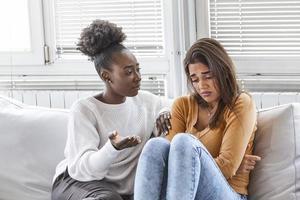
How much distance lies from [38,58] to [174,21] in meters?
0.81

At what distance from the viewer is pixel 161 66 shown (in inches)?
109

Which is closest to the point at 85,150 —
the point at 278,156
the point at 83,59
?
the point at 278,156

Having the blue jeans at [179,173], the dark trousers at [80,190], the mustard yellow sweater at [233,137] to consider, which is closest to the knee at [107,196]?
the dark trousers at [80,190]

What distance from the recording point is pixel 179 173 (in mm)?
1771

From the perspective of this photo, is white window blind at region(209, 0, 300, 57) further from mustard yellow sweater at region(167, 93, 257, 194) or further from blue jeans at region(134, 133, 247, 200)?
blue jeans at region(134, 133, 247, 200)

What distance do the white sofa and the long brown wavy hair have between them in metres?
0.17

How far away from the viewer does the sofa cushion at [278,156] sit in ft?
6.44

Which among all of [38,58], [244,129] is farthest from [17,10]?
[244,129]

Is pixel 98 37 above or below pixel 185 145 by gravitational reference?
above

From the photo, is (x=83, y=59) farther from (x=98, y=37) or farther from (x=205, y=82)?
(x=205, y=82)

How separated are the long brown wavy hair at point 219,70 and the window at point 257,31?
0.51 m

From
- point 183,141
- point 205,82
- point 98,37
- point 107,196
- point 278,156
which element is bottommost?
point 107,196

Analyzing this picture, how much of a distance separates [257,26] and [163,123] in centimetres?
71

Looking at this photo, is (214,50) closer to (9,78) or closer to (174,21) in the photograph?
(174,21)
